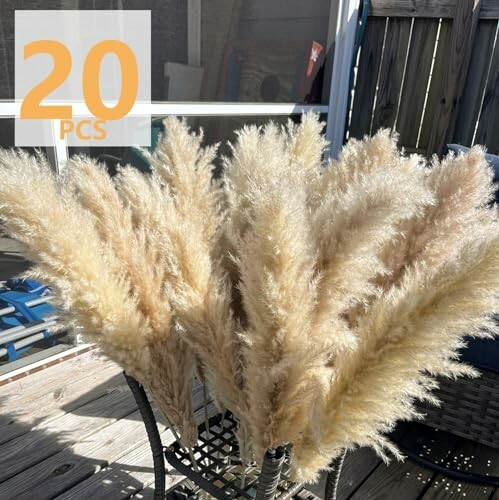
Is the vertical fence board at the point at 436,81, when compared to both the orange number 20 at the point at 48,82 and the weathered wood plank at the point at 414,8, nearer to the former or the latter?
the weathered wood plank at the point at 414,8

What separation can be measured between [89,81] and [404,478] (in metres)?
2.06

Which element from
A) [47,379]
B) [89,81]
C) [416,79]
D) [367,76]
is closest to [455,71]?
[416,79]

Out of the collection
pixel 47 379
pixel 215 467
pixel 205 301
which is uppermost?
pixel 205 301

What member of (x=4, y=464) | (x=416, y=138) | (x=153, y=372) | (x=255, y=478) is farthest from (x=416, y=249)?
(x=416, y=138)

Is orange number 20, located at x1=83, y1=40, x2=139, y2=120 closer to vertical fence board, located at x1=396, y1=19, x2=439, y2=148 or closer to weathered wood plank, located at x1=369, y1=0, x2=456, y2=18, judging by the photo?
weathered wood plank, located at x1=369, y1=0, x2=456, y2=18

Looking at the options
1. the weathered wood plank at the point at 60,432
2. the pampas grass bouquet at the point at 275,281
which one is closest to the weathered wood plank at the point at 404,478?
the weathered wood plank at the point at 60,432

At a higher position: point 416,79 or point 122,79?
point 416,79

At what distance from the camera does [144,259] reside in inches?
23.9

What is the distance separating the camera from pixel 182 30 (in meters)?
2.76

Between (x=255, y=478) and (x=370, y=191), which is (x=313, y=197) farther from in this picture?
(x=255, y=478)

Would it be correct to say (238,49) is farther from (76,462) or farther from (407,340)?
(407,340)

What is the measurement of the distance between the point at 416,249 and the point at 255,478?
0.54 metres

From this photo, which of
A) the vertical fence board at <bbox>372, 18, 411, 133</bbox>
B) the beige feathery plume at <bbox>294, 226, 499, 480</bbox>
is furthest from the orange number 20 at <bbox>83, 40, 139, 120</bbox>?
the beige feathery plume at <bbox>294, 226, 499, 480</bbox>

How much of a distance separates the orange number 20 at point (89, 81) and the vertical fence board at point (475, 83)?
6.64 ft
